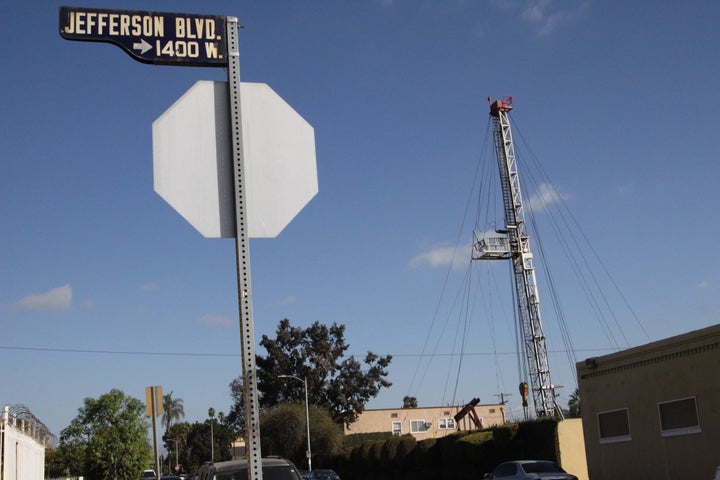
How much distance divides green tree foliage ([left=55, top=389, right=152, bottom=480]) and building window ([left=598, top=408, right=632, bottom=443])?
26.1m

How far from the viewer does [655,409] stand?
22797mm

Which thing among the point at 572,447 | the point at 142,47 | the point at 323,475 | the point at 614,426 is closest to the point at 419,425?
the point at 323,475

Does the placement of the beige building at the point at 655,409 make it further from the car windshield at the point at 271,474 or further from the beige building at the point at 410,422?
the beige building at the point at 410,422

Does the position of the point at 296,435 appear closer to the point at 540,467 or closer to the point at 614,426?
the point at 614,426

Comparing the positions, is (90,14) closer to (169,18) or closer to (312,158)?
(169,18)

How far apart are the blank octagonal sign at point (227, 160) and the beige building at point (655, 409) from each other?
18.6m

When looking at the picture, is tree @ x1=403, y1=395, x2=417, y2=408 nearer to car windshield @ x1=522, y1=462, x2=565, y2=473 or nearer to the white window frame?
the white window frame

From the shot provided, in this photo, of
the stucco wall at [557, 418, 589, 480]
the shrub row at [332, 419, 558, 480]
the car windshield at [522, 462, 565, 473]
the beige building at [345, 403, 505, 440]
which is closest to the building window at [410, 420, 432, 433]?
the beige building at [345, 403, 505, 440]

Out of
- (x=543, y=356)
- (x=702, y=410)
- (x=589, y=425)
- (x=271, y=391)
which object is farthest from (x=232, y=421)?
(x=702, y=410)

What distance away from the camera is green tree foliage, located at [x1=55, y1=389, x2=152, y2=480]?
41844 millimetres

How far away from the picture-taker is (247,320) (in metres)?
3.84

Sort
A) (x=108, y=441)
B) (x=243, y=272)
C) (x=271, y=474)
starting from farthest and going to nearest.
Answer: (x=108, y=441) < (x=271, y=474) < (x=243, y=272)

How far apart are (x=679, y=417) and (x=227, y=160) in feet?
68.2

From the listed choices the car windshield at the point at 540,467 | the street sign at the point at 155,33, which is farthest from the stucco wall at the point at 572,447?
the street sign at the point at 155,33
